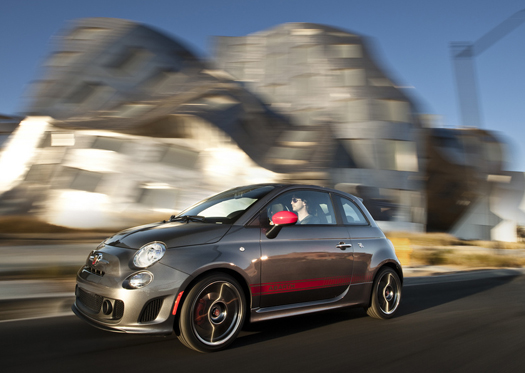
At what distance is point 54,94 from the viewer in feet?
123

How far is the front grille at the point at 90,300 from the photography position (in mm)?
4031

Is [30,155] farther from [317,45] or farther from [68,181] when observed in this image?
[317,45]

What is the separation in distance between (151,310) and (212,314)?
56 cm

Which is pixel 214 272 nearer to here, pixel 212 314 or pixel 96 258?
pixel 212 314

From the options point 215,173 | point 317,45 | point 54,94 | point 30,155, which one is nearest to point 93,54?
point 54,94

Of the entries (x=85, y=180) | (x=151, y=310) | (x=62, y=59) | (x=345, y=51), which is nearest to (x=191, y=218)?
(x=151, y=310)

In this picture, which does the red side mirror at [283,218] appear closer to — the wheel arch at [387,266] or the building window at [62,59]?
the wheel arch at [387,266]

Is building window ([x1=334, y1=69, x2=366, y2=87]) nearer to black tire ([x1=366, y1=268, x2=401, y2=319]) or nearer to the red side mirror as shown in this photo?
black tire ([x1=366, y1=268, x2=401, y2=319])

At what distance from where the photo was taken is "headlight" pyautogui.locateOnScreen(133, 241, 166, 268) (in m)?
3.93

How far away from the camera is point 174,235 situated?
4.16 metres

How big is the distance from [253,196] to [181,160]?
27682 mm

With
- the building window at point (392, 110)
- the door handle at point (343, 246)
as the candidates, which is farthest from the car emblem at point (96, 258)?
the building window at point (392, 110)

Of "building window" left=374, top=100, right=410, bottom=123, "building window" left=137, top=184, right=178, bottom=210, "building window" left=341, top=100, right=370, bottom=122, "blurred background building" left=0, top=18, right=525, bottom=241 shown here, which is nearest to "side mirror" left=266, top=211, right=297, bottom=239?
"blurred background building" left=0, top=18, right=525, bottom=241

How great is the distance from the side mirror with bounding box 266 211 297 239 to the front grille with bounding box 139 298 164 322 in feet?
4.09
